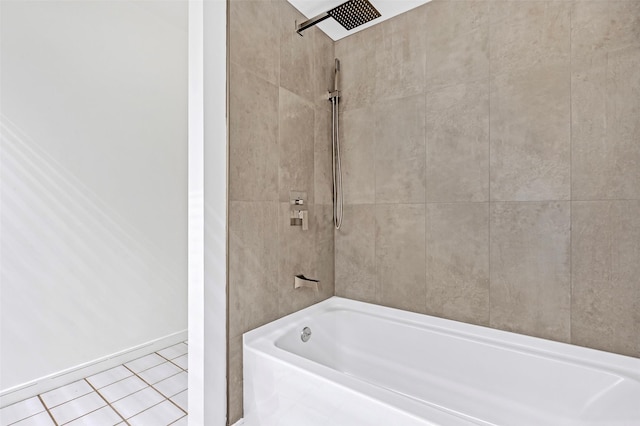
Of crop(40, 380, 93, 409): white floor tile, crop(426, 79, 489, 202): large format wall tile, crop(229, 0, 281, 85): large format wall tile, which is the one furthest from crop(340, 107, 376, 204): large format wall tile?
crop(40, 380, 93, 409): white floor tile

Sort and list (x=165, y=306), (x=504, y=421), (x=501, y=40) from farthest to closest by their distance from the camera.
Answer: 1. (x=165, y=306)
2. (x=501, y=40)
3. (x=504, y=421)

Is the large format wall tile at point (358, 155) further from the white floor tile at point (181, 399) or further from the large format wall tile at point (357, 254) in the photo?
the white floor tile at point (181, 399)

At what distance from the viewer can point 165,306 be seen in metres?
2.71

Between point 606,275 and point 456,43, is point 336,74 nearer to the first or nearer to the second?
point 456,43

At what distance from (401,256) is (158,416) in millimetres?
1716

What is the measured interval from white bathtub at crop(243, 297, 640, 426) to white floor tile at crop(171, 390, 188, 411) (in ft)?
1.87

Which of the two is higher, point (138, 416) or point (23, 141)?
point (23, 141)

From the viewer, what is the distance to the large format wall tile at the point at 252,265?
61.5 inches

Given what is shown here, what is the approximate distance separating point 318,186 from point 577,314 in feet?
5.14

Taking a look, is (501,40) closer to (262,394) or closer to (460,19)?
(460,19)

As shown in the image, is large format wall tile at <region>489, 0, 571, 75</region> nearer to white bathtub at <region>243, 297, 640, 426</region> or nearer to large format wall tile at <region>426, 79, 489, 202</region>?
large format wall tile at <region>426, 79, 489, 202</region>

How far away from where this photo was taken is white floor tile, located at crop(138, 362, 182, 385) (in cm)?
217

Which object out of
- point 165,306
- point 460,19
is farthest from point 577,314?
point 165,306

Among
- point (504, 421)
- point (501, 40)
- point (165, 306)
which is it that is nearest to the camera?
point (504, 421)
